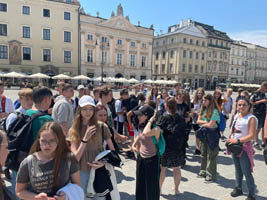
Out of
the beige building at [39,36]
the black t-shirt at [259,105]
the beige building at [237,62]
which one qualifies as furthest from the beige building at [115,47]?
the black t-shirt at [259,105]

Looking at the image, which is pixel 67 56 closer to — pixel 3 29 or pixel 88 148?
pixel 3 29

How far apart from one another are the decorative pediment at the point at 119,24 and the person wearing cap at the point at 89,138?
39.6 m

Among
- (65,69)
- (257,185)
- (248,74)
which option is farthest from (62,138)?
(248,74)

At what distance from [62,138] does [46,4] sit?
131 feet

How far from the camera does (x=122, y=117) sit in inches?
257

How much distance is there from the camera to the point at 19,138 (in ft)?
7.73

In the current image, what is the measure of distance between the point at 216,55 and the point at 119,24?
31414mm

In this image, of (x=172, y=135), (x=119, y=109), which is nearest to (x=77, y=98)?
(x=119, y=109)

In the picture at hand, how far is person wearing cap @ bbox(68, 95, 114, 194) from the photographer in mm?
2451

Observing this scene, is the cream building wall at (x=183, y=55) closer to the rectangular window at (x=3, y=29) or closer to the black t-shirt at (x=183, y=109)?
the rectangular window at (x=3, y=29)

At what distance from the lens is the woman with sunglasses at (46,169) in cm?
185

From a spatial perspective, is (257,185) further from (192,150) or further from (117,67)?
(117,67)

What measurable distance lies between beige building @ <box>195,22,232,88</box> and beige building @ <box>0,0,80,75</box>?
36.2 m

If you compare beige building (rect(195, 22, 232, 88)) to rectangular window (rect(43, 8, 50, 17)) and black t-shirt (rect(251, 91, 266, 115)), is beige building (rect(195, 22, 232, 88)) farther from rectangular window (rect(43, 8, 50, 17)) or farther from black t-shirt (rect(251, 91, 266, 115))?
black t-shirt (rect(251, 91, 266, 115))
